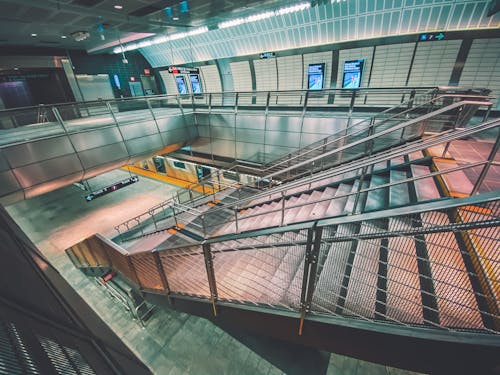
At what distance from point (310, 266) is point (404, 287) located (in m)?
0.89

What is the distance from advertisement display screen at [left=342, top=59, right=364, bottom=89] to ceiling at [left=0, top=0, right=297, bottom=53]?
4205 mm

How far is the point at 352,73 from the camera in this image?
954 centimetres

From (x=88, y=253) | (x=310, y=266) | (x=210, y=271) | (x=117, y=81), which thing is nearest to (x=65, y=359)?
(x=310, y=266)

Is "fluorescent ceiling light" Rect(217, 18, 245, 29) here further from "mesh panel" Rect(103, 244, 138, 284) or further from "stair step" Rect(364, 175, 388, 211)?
"mesh panel" Rect(103, 244, 138, 284)

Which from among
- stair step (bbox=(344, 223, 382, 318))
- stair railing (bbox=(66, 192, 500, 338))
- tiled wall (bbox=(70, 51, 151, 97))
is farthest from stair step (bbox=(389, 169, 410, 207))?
tiled wall (bbox=(70, 51, 151, 97))

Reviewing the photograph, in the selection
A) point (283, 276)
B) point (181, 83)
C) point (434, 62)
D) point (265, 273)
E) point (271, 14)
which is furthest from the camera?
point (181, 83)

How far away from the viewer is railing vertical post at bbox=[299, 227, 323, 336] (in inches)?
70.8

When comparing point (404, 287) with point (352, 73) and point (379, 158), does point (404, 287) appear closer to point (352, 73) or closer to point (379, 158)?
point (379, 158)

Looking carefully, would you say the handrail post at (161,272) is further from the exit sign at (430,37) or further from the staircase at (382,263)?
the exit sign at (430,37)

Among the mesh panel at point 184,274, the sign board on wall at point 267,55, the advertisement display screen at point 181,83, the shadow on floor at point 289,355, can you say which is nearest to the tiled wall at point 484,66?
the sign board on wall at point 267,55

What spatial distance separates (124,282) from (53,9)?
29.4 ft

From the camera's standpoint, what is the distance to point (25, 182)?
601 centimetres

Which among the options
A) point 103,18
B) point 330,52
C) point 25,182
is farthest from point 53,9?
point 330,52

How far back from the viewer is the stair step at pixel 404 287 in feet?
5.76
